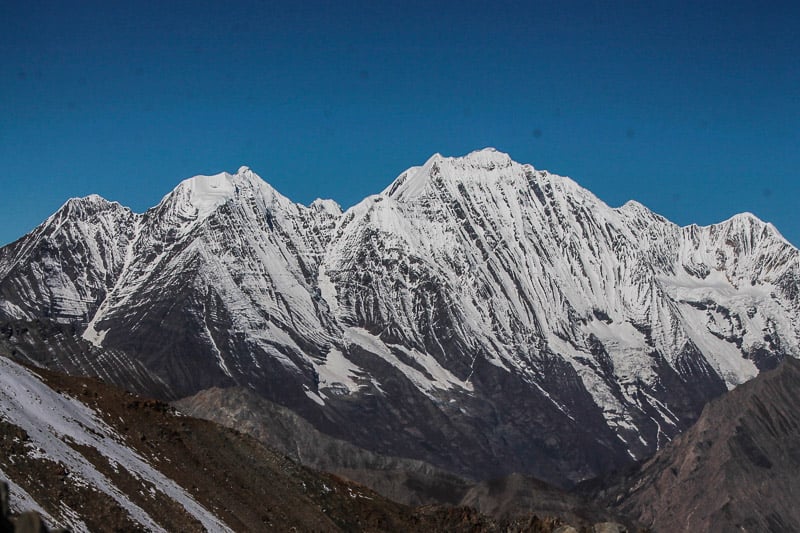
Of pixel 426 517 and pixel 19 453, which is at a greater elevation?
pixel 426 517

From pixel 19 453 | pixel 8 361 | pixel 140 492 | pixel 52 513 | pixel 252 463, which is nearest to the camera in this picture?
pixel 52 513

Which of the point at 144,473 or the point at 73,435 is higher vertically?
the point at 144,473

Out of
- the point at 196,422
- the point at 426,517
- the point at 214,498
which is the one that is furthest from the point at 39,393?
the point at 426,517

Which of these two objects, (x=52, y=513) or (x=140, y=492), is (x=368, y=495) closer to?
(x=140, y=492)

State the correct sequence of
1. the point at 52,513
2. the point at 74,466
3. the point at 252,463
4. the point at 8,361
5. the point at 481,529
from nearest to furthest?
the point at 52,513 → the point at 74,466 → the point at 8,361 → the point at 252,463 → the point at 481,529

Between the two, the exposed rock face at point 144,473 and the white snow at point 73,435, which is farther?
the white snow at point 73,435

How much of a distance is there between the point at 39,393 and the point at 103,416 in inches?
290

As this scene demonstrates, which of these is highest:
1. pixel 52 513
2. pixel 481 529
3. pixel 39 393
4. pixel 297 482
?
pixel 481 529

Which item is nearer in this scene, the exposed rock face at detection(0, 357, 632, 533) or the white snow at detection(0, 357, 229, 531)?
the exposed rock face at detection(0, 357, 632, 533)

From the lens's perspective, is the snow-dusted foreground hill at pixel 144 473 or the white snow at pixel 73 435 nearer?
the snow-dusted foreground hill at pixel 144 473

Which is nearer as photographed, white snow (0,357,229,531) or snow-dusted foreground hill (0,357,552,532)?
snow-dusted foreground hill (0,357,552,532)

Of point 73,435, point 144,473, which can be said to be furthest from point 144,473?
point 73,435

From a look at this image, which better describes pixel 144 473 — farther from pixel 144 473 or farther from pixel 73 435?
pixel 73 435

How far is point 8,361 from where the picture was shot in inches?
3241
